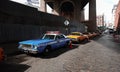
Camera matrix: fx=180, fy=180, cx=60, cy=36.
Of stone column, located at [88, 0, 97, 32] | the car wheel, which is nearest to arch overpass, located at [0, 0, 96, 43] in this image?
the car wheel

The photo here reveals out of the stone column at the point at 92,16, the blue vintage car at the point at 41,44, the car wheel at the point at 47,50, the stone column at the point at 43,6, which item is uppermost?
the stone column at the point at 43,6

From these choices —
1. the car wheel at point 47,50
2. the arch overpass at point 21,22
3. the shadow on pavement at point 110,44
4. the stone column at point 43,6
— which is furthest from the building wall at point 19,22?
the stone column at point 43,6

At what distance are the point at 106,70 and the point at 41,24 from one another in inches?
609

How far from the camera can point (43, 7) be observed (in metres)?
74.0

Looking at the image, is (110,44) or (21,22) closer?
(21,22)

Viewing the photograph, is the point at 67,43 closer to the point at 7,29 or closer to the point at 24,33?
the point at 24,33

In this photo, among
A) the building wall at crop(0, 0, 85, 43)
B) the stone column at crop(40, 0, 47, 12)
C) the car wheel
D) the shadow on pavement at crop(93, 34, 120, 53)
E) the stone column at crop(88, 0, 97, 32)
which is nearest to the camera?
the car wheel

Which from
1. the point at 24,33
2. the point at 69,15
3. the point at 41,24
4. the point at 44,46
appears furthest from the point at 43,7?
the point at 44,46

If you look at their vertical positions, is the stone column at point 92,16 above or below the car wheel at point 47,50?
above

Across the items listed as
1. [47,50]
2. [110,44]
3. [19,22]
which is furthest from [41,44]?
[110,44]

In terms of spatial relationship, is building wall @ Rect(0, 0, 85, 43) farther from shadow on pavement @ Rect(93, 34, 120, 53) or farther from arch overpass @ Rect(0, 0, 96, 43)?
shadow on pavement @ Rect(93, 34, 120, 53)

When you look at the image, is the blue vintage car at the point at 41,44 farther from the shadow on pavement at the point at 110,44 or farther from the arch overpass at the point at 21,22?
the shadow on pavement at the point at 110,44

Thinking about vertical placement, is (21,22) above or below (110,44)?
above

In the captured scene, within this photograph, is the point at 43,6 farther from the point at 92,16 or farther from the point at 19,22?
the point at 19,22
